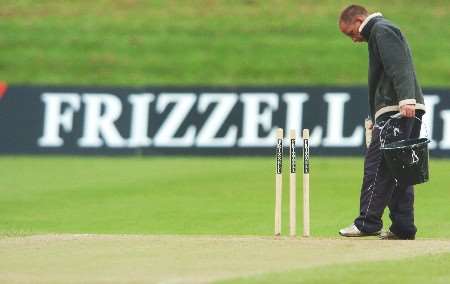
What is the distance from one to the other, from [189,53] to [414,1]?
24.0ft

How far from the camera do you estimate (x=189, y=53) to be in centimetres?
3453

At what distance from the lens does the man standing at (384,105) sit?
38.2 feet

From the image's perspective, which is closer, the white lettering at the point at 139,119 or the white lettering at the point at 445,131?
the white lettering at the point at 445,131

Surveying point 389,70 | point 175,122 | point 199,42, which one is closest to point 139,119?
point 175,122

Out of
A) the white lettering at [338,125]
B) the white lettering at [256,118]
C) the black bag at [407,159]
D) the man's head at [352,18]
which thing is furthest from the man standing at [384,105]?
the white lettering at [256,118]

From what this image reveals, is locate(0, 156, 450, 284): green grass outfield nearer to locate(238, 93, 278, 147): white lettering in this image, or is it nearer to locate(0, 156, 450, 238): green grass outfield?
locate(0, 156, 450, 238): green grass outfield

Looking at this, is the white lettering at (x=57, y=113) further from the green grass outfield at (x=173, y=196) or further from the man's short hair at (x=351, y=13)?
the man's short hair at (x=351, y=13)

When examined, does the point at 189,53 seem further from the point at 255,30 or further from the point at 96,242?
the point at 96,242

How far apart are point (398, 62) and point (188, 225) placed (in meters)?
4.56


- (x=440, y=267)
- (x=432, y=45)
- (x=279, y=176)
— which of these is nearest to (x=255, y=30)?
(x=432, y=45)

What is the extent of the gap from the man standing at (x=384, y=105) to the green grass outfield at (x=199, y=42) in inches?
777

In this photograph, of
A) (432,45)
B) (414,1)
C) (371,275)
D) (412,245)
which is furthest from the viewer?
(414,1)

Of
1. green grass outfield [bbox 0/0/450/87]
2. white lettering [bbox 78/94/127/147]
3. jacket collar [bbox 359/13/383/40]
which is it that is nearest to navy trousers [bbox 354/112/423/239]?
jacket collar [bbox 359/13/383/40]

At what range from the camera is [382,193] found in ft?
39.2
